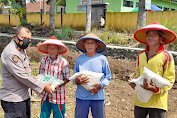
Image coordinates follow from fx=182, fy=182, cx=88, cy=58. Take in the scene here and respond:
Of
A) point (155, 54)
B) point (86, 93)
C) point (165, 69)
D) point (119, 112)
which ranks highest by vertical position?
point (155, 54)

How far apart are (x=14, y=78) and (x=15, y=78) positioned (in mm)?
12

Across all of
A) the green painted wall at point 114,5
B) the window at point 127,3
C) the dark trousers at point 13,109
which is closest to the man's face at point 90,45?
the dark trousers at point 13,109

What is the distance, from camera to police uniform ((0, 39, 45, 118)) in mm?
2275

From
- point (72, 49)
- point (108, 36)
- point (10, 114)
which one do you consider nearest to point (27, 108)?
point (10, 114)

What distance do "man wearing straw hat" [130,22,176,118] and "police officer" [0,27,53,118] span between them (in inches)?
55.7

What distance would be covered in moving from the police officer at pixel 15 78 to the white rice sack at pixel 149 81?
4.29 ft

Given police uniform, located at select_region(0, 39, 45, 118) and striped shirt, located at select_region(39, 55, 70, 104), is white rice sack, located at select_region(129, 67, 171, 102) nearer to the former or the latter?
striped shirt, located at select_region(39, 55, 70, 104)

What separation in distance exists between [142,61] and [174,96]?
2.65m

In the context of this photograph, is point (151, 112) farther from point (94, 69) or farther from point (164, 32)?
point (164, 32)

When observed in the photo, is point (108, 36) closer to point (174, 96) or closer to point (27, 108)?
point (174, 96)

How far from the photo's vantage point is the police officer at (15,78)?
7.49 ft

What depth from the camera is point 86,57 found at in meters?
2.63

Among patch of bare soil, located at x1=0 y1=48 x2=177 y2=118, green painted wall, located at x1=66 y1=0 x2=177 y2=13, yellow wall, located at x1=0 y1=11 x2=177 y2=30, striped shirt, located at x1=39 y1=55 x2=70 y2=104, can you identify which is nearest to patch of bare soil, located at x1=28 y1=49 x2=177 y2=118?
patch of bare soil, located at x1=0 y1=48 x2=177 y2=118

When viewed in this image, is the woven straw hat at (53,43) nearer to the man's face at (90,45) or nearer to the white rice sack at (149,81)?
the man's face at (90,45)
